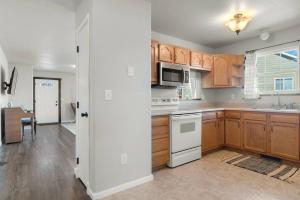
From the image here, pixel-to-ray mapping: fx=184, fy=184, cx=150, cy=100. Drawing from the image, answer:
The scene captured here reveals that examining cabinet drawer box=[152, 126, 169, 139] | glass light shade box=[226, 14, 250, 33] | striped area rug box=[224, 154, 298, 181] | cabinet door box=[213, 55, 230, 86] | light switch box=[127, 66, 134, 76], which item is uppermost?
glass light shade box=[226, 14, 250, 33]

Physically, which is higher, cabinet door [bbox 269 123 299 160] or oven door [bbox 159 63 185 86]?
oven door [bbox 159 63 185 86]

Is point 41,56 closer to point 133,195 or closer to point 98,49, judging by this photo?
point 98,49

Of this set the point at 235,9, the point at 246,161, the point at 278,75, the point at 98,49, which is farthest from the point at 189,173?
the point at 278,75

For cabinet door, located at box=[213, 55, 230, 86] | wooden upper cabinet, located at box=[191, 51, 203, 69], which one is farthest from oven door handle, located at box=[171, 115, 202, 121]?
cabinet door, located at box=[213, 55, 230, 86]

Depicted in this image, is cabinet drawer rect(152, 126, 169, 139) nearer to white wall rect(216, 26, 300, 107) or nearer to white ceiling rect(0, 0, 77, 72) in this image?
white ceiling rect(0, 0, 77, 72)

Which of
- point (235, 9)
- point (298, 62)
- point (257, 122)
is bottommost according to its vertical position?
point (257, 122)

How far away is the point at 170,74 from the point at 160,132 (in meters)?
1.15

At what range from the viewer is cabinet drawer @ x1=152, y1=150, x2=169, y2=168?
2.76 m

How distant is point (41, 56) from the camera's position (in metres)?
5.56

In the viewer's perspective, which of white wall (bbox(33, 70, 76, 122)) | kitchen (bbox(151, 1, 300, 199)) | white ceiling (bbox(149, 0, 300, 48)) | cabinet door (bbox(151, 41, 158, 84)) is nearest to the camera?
white ceiling (bbox(149, 0, 300, 48))

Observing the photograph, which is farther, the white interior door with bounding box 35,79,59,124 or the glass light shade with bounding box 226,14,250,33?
the white interior door with bounding box 35,79,59,124

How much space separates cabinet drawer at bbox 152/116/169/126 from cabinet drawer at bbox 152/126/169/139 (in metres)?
0.05

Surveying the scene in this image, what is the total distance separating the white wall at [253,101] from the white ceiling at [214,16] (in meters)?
0.17

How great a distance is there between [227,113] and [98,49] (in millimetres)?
3042
